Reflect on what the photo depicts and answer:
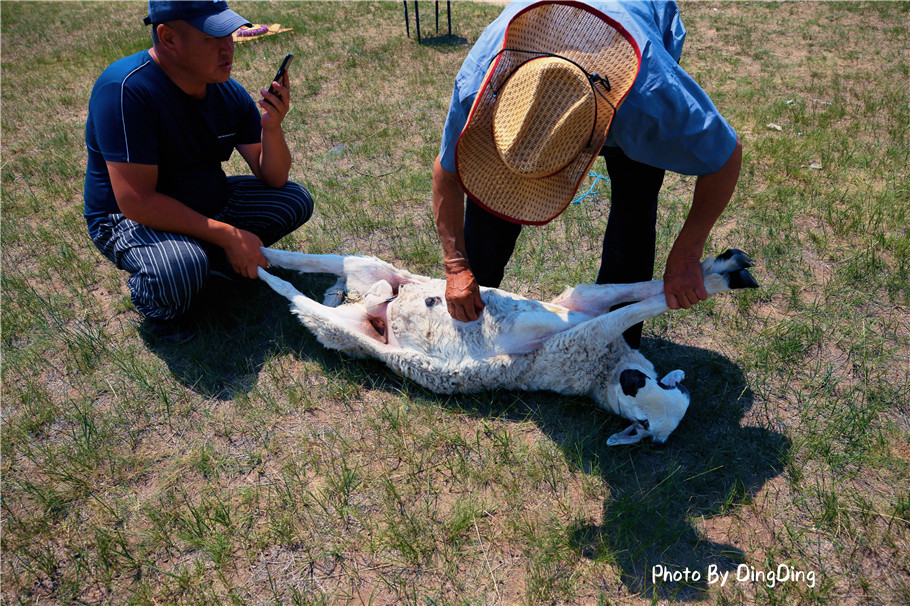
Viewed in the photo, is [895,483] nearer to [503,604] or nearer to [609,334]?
[609,334]

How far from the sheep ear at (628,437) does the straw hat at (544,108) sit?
1.29 m

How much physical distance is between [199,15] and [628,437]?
294cm

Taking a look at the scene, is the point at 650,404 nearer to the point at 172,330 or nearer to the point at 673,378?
the point at 673,378

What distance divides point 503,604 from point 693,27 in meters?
9.03

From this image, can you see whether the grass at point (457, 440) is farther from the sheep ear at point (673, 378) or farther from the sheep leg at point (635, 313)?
the sheep leg at point (635, 313)

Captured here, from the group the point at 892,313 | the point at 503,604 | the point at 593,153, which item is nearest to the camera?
the point at 593,153

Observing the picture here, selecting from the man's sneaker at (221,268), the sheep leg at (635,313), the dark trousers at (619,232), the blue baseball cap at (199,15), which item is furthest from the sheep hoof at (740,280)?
the man's sneaker at (221,268)

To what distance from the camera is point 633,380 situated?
263 centimetres

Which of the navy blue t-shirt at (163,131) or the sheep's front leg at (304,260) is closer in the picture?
the navy blue t-shirt at (163,131)

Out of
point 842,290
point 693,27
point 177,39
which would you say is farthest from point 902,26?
point 177,39

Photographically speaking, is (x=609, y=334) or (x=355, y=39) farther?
(x=355, y=39)

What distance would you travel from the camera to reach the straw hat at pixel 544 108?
1707mm

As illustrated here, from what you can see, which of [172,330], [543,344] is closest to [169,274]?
[172,330]

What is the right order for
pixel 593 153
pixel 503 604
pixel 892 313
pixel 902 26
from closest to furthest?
pixel 593 153 → pixel 503 604 → pixel 892 313 → pixel 902 26
